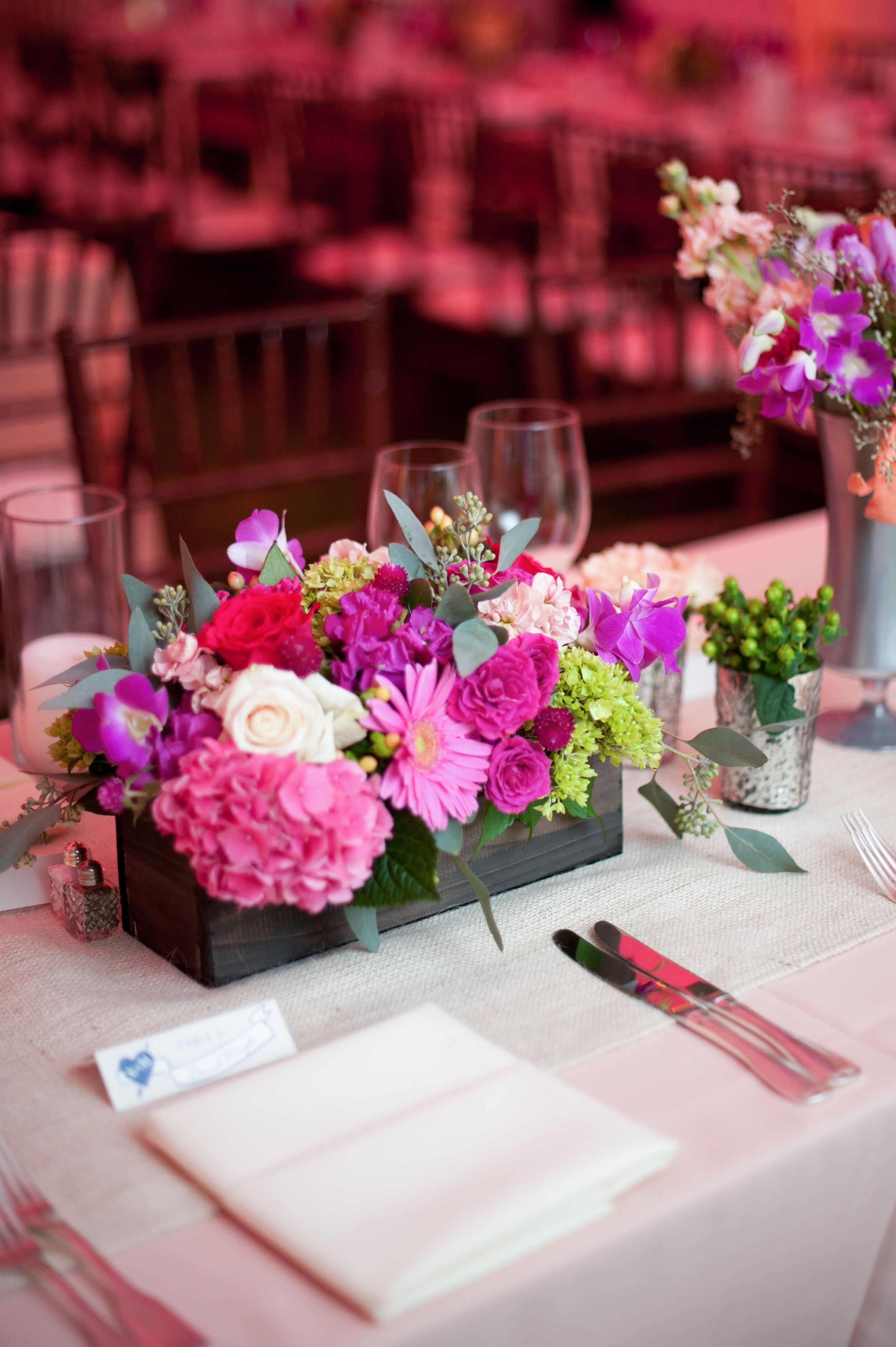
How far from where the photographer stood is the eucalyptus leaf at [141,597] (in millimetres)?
946

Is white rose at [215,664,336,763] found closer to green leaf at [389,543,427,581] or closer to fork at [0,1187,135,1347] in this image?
green leaf at [389,543,427,581]

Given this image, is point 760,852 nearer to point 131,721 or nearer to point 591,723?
point 591,723

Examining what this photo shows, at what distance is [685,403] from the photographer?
279 centimetres

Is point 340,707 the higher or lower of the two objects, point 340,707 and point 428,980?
the higher

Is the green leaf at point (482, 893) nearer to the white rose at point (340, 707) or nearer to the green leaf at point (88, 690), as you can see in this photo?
the white rose at point (340, 707)

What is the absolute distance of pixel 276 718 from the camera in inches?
32.4

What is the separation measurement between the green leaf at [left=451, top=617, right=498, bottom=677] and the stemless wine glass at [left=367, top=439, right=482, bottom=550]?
36cm

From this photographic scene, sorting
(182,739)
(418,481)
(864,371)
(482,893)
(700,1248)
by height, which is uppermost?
(864,371)

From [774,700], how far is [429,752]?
360 mm

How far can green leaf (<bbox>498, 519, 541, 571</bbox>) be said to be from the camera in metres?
0.99

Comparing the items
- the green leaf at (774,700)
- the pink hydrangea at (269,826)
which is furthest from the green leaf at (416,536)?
the green leaf at (774,700)

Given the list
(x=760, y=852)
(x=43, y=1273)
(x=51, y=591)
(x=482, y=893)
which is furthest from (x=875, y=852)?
(x=51, y=591)

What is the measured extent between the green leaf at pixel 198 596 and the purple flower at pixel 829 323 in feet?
1.82

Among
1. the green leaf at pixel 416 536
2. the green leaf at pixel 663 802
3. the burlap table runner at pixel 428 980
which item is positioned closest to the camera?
the burlap table runner at pixel 428 980
